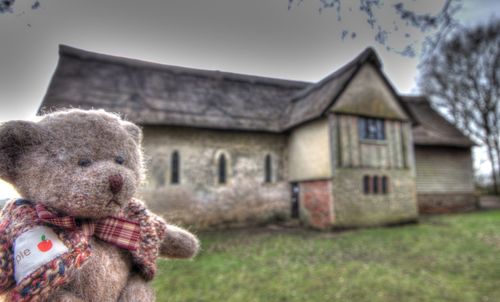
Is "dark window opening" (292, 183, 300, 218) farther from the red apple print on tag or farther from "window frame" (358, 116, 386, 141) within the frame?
the red apple print on tag

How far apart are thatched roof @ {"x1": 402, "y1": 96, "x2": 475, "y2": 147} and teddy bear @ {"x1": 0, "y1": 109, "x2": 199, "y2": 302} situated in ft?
49.5

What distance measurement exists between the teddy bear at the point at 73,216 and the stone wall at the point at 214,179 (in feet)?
30.3

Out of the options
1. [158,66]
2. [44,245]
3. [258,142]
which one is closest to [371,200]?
[258,142]

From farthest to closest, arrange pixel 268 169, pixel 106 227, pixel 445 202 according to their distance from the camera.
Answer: pixel 445 202, pixel 268 169, pixel 106 227

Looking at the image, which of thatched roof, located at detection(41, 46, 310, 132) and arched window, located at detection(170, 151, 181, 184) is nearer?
thatched roof, located at detection(41, 46, 310, 132)

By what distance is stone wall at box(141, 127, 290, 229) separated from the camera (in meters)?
10.7

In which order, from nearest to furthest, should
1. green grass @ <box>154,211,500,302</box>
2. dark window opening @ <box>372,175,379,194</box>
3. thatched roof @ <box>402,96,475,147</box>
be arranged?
green grass @ <box>154,211,500,302</box> → dark window opening @ <box>372,175,379,194</box> → thatched roof @ <box>402,96,475,147</box>

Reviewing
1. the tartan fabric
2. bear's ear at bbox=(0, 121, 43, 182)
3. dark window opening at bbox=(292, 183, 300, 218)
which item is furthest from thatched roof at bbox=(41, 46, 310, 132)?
the tartan fabric

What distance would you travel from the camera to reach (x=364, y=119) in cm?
1154

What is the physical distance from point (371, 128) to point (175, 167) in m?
8.20

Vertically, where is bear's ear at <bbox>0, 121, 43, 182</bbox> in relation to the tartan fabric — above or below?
above

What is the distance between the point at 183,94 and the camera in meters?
11.9

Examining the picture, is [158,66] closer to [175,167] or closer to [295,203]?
[175,167]

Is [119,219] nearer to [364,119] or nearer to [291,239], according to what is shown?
[291,239]
